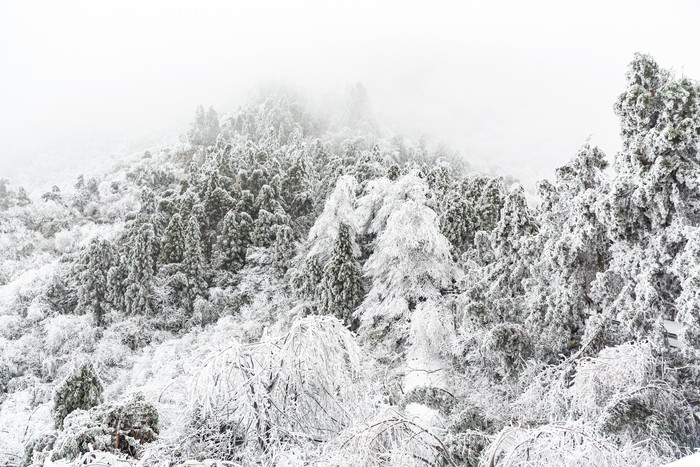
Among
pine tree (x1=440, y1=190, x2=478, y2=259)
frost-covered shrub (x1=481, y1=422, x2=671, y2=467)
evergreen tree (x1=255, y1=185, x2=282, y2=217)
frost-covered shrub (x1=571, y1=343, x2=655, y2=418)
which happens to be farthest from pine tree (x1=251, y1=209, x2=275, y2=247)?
frost-covered shrub (x1=481, y1=422, x2=671, y2=467)

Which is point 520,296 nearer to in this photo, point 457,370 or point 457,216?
point 457,370

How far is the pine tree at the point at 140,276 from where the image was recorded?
22891 mm

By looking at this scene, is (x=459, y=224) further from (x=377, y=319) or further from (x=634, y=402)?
(x=634, y=402)

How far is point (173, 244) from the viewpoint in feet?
84.6

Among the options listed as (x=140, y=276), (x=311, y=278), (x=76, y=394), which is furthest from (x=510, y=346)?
(x=140, y=276)

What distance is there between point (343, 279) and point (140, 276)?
14.3 metres

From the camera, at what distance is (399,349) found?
14898 millimetres

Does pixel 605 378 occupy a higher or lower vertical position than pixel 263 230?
lower

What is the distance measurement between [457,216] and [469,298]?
8.90m

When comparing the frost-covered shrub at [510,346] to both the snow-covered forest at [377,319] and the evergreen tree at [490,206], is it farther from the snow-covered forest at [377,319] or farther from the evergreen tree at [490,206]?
the evergreen tree at [490,206]

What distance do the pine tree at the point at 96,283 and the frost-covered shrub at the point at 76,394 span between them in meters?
15.5

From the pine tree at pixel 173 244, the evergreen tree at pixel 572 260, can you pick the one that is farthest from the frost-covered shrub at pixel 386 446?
the pine tree at pixel 173 244

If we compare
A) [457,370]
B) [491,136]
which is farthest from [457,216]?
[491,136]

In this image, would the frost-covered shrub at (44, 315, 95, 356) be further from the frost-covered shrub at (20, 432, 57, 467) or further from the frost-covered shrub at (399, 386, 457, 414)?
the frost-covered shrub at (399, 386, 457, 414)
